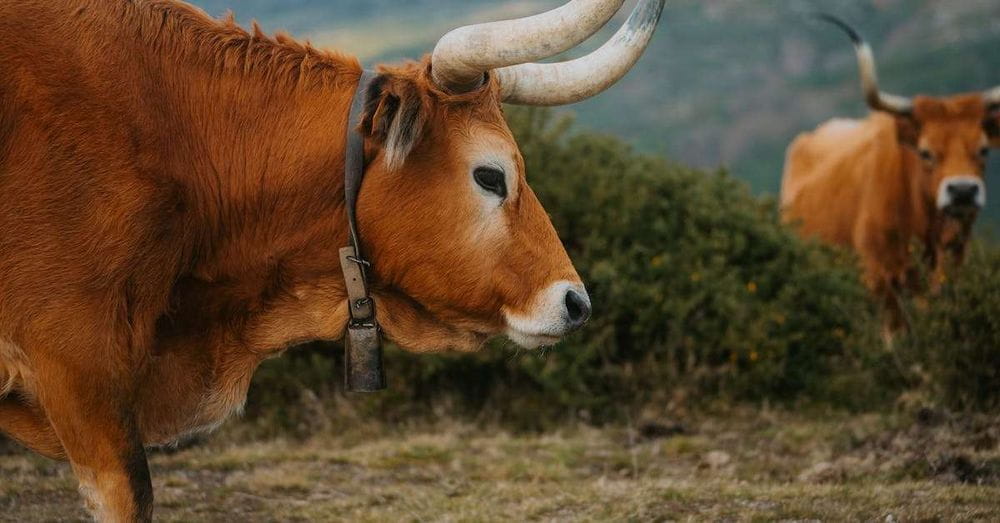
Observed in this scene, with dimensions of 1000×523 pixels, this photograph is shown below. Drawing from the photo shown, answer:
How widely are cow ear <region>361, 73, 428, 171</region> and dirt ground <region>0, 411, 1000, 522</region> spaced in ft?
7.05

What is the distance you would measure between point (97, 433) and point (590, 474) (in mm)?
3597

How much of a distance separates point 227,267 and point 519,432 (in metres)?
4.55

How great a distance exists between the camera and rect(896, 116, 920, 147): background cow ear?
11.8 m

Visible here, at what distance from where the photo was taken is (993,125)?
38.1ft

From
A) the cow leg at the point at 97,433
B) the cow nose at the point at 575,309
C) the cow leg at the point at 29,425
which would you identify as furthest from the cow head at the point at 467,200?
the cow leg at the point at 29,425

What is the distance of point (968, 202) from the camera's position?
36.5 feet

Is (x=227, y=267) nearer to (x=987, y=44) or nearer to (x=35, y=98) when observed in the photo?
(x=35, y=98)

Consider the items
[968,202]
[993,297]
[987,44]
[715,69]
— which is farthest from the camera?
[715,69]

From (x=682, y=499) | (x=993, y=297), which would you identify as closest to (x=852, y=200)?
(x=993, y=297)

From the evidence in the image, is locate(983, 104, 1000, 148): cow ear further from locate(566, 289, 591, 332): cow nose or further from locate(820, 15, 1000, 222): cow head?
locate(566, 289, 591, 332): cow nose

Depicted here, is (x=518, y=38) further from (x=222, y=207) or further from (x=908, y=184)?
(x=908, y=184)

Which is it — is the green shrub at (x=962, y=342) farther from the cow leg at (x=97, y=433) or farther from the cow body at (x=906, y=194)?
the cow leg at (x=97, y=433)

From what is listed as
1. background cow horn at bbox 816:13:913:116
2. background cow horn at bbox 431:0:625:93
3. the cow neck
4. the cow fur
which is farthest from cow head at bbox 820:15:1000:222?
the cow neck

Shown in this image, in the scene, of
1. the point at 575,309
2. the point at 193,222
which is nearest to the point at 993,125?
the point at 575,309
